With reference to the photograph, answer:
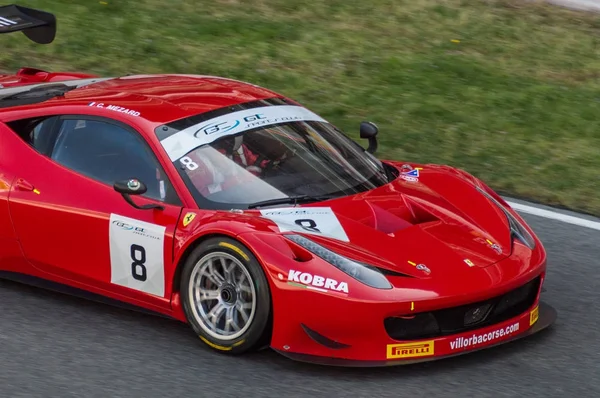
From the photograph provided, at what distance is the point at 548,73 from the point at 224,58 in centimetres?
316

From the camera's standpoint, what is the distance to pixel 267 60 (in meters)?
10.7

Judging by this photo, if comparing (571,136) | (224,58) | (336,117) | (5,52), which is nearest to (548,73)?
(571,136)

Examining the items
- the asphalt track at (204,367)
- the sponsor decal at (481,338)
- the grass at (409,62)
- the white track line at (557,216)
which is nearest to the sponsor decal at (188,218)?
the asphalt track at (204,367)

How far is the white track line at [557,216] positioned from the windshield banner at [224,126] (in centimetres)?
215

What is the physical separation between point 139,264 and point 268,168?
2.73 feet

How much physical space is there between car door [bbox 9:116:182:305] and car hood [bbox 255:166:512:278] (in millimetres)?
588

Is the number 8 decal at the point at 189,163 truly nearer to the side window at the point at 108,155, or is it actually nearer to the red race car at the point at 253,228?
the red race car at the point at 253,228

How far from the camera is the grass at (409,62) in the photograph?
8820 mm

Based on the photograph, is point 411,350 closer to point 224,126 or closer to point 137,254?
point 137,254

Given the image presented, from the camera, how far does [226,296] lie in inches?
203

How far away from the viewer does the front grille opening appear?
16.0ft

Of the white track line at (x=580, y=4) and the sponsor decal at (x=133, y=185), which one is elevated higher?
the sponsor decal at (x=133, y=185)

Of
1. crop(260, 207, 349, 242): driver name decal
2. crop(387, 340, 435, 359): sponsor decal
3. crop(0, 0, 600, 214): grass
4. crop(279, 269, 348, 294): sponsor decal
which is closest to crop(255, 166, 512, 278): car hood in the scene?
crop(260, 207, 349, 242): driver name decal

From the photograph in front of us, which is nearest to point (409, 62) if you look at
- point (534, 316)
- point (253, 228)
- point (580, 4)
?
point (580, 4)
